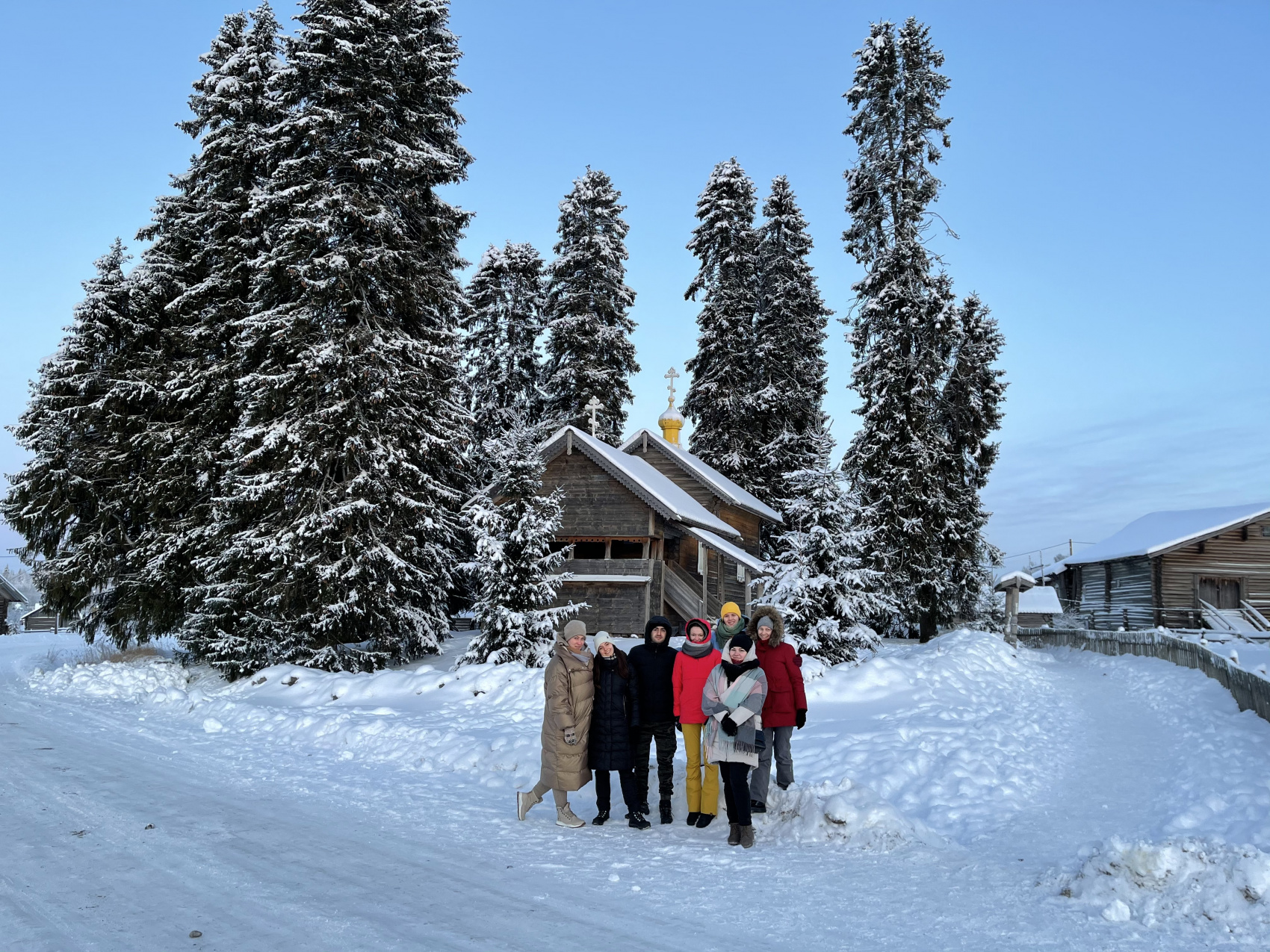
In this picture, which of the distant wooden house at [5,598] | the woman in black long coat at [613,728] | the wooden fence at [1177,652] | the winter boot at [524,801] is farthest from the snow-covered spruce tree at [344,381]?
the distant wooden house at [5,598]

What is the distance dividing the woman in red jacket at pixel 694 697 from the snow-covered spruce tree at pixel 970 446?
20.7 metres

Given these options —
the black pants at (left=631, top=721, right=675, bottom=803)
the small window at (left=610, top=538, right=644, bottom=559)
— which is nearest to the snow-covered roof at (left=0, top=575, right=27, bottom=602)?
the small window at (left=610, top=538, right=644, bottom=559)

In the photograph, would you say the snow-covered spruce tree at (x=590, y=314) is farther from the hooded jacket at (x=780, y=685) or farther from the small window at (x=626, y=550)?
the hooded jacket at (x=780, y=685)

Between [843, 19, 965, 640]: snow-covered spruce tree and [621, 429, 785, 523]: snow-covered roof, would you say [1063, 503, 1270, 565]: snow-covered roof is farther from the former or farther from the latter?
[621, 429, 785, 523]: snow-covered roof

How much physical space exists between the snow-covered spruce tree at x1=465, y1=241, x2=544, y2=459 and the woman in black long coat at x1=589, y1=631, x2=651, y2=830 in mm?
28325

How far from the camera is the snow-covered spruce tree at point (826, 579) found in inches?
702

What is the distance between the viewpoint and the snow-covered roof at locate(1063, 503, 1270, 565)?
1261 inches

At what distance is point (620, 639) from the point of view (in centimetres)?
2195

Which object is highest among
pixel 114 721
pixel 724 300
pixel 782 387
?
pixel 724 300

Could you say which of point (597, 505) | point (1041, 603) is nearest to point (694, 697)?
point (597, 505)

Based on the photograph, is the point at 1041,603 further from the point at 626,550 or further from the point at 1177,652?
the point at 626,550

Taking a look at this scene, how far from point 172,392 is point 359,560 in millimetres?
7487

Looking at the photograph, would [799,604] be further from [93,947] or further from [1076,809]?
[93,947]

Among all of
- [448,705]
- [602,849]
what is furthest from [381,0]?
[602,849]
